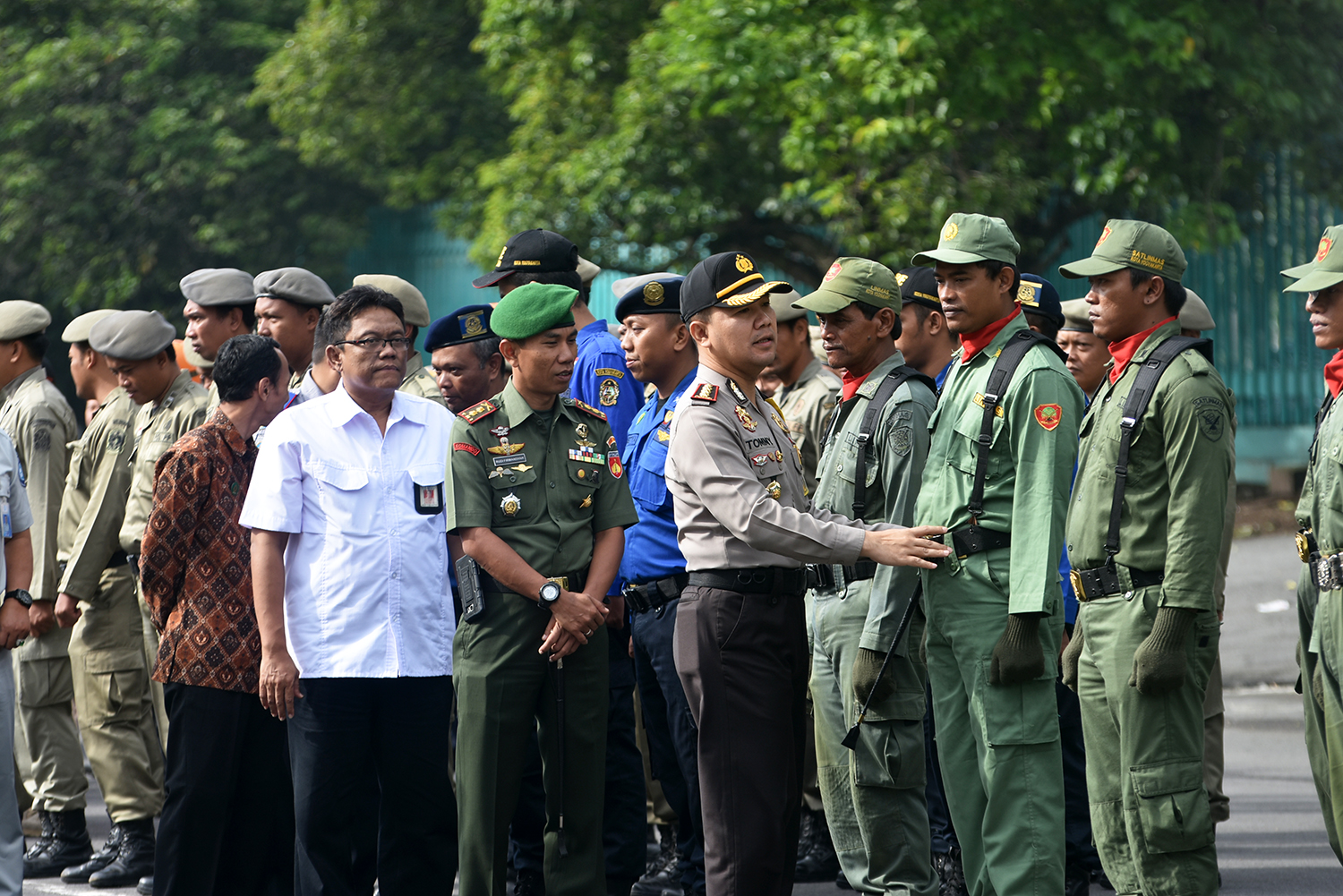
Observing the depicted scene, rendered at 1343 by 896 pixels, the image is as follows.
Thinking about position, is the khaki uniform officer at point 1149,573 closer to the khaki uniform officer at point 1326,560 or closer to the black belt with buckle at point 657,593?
the khaki uniform officer at point 1326,560

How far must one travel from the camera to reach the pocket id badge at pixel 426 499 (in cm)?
484

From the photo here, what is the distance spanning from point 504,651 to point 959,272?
1.93 metres

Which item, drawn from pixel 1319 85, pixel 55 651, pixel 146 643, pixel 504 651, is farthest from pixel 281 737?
pixel 1319 85

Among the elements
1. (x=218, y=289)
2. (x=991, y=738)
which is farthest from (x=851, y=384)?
(x=218, y=289)

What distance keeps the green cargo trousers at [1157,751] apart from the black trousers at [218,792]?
9.46ft

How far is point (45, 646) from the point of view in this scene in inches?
263

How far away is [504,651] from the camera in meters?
4.65

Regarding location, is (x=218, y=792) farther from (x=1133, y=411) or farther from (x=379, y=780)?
(x=1133, y=411)

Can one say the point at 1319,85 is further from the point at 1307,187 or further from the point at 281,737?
the point at 281,737

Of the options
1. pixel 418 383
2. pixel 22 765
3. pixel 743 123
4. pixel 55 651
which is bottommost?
pixel 22 765

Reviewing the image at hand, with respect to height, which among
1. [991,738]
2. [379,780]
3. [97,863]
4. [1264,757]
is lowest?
[1264,757]

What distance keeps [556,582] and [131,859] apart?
2815 millimetres

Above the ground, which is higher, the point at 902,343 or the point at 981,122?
the point at 981,122

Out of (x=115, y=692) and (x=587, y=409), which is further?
(x=115, y=692)
